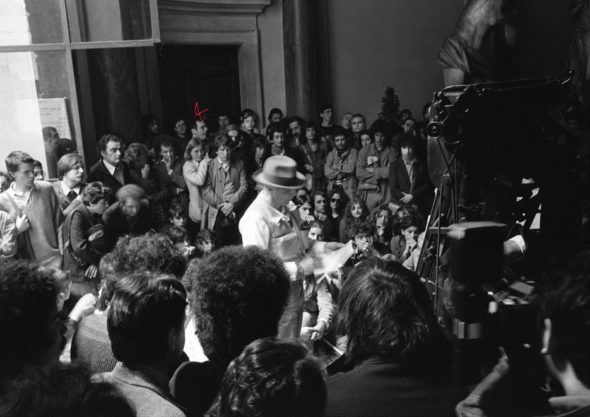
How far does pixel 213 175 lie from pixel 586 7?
541cm

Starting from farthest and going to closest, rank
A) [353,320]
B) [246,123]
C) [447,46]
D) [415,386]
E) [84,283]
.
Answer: [447,46] < [246,123] < [84,283] < [353,320] < [415,386]

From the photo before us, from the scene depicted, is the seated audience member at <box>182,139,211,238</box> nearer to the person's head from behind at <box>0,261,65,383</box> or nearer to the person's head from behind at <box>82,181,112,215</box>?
the person's head from behind at <box>82,181,112,215</box>

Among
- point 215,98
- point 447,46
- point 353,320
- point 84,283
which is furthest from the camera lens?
point 215,98

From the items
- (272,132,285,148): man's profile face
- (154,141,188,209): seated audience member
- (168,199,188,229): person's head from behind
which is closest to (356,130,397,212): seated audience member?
(272,132,285,148): man's profile face

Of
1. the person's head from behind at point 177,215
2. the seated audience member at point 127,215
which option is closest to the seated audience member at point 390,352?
the seated audience member at point 127,215

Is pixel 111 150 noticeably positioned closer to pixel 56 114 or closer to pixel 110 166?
pixel 110 166

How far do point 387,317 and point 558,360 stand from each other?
1.52ft

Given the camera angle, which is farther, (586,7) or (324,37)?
(324,37)

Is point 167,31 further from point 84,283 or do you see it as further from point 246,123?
point 84,283

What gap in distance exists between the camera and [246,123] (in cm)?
681

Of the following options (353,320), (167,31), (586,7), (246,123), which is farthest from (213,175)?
(586,7)

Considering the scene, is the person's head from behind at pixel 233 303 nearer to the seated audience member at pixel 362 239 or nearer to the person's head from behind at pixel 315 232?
the seated audience member at pixel 362 239

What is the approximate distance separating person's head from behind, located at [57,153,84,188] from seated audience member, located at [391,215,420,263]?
2251 mm

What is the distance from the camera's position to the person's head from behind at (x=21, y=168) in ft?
13.4
